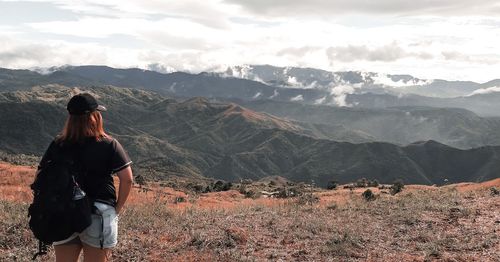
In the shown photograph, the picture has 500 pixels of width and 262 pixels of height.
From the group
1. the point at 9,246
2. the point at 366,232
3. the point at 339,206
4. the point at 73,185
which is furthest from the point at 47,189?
the point at 339,206

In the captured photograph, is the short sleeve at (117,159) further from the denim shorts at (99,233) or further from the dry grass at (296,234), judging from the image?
the dry grass at (296,234)

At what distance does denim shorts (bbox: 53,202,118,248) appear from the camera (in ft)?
17.1

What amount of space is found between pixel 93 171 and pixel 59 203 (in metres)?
0.52

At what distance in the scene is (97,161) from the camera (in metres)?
5.29

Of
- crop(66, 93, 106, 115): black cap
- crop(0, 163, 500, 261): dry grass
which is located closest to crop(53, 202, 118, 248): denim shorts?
crop(66, 93, 106, 115): black cap

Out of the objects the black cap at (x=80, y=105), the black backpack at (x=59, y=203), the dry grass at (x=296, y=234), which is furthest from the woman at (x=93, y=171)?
the dry grass at (x=296, y=234)

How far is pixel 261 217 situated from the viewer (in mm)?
13859

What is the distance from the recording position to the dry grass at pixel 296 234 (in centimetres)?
988

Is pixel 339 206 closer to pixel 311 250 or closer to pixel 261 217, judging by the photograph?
pixel 261 217

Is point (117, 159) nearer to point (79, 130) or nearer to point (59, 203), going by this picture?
point (79, 130)

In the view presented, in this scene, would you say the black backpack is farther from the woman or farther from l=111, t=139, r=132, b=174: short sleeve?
l=111, t=139, r=132, b=174: short sleeve

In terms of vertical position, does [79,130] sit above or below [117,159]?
above

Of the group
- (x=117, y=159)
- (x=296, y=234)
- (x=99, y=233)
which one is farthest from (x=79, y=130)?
(x=296, y=234)

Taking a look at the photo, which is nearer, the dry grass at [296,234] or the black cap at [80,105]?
the black cap at [80,105]
